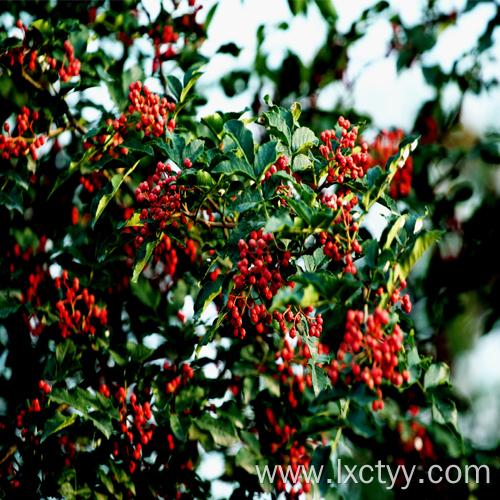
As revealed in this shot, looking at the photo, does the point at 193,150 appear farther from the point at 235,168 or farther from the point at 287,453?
the point at 287,453

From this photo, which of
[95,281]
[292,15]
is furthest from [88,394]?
[292,15]

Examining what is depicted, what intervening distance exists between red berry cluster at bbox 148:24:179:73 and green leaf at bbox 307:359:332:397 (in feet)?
4.70

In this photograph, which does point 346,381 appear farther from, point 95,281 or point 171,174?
point 95,281

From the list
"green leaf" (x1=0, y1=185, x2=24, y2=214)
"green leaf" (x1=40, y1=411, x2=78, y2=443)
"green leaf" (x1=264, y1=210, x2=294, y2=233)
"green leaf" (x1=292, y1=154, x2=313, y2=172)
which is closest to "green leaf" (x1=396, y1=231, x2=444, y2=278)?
"green leaf" (x1=264, y1=210, x2=294, y2=233)

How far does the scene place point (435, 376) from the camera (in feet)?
4.73

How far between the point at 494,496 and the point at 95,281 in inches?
Answer: 66.0

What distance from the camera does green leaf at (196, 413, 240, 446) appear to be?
1.71m

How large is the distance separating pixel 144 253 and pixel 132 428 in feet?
2.33

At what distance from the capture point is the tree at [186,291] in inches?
47.1

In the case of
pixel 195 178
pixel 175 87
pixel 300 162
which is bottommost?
pixel 195 178

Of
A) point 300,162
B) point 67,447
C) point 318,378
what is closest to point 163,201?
point 300,162

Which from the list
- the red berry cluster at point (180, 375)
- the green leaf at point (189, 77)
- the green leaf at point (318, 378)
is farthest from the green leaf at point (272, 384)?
the green leaf at point (189, 77)

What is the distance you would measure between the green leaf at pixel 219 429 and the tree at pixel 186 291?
0.01 meters

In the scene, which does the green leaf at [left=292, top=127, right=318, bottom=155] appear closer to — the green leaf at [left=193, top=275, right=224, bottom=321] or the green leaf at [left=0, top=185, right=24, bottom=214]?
the green leaf at [left=193, top=275, right=224, bottom=321]
